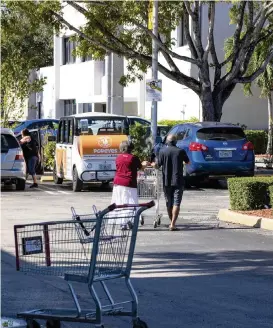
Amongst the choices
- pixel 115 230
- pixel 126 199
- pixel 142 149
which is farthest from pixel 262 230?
pixel 142 149

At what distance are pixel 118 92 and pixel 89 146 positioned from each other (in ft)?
64.8

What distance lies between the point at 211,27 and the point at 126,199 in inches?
578

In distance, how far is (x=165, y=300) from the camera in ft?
32.8

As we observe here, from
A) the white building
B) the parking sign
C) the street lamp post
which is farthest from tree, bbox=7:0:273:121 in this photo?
the white building

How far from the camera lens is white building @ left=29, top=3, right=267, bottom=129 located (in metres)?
39.1

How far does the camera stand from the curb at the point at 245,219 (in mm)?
16516

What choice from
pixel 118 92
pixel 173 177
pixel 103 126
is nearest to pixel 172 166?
pixel 173 177

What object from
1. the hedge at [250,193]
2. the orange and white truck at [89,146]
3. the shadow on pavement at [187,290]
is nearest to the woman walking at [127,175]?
the shadow on pavement at [187,290]

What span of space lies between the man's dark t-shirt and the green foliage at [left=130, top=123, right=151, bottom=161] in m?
11.1

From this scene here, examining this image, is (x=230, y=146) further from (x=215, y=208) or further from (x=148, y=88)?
(x=215, y=208)

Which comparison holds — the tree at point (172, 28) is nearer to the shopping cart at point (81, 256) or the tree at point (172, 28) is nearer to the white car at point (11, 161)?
the white car at point (11, 161)

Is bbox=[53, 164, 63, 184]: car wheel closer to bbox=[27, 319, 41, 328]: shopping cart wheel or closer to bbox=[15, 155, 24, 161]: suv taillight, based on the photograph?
bbox=[15, 155, 24, 161]: suv taillight

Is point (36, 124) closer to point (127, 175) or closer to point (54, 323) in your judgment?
point (127, 175)

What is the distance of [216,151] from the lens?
25375 mm
